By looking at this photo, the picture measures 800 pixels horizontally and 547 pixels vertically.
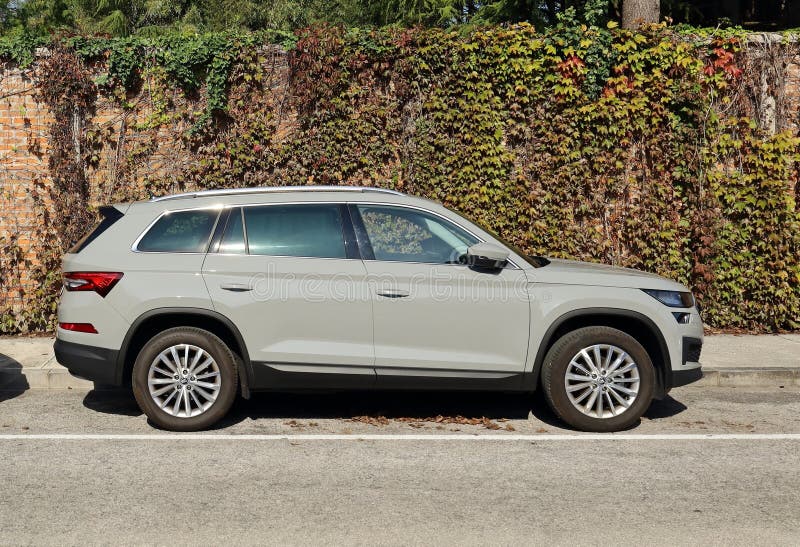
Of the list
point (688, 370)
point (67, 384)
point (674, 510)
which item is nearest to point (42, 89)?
point (67, 384)

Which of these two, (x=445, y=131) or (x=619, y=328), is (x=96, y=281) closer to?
(x=619, y=328)

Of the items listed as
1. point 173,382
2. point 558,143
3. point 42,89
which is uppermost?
point 42,89

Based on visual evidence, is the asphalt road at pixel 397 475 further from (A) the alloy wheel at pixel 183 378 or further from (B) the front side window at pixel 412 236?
(B) the front side window at pixel 412 236

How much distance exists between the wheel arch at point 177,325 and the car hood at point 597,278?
89.7 inches

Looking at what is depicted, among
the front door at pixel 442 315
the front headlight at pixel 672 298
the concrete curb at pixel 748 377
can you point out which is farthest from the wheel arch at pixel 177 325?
the concrete curb at pixel 748 377

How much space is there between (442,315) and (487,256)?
1.80 ft

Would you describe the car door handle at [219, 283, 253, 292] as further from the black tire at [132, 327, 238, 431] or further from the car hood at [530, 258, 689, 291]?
the car hood at [530, 258, 689, 291]

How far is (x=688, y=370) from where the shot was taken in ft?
22.5

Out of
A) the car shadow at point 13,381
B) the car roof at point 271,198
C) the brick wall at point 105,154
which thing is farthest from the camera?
the brick wall at point 105,154

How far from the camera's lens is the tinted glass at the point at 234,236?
678cm

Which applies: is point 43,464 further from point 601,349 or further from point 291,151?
point 291,151

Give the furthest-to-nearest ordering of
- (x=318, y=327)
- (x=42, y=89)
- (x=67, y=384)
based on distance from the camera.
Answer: (x=42, y=89) → (x=67, y=384) → (x=318, y=327)

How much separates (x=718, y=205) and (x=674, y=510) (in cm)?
661

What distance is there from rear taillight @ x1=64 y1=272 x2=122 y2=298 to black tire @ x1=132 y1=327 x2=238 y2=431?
0.52m
